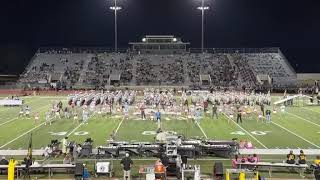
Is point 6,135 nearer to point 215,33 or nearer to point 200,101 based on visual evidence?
point 200,101

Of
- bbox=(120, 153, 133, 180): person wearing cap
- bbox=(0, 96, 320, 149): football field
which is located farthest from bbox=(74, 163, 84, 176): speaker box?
bbox=(0, 96, 320, 149): football field

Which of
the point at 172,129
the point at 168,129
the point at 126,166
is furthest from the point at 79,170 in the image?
the point at 172,129

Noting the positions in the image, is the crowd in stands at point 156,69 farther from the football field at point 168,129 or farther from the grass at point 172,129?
the grass at point 172,129

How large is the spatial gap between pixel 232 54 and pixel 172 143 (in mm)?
56564

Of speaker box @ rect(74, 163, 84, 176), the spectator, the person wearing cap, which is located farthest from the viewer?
the spectator

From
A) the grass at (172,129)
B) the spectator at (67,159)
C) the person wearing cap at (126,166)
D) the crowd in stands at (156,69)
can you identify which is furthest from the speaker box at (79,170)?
the crowd in stands at (156,69)

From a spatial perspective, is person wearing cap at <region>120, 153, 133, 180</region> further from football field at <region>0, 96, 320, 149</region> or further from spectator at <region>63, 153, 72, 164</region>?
football field at <region>0, 96, 320, 149</region>

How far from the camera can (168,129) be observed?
1048 inches

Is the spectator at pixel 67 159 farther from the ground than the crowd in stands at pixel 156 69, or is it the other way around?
the crowd in stands at pixel 156 69

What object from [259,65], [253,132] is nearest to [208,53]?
[259,65]

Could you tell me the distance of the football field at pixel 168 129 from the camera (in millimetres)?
23297

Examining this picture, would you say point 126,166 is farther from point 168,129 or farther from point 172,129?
point 172,129

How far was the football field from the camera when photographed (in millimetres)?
23297

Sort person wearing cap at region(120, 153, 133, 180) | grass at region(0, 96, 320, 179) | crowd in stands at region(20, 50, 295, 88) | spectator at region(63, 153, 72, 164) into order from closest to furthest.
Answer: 1. person wearing cap at region(120, 153, 133, 180)
2. spectator at region(63, 153, 72, 164)
3. grass at region(0, 96, 320, 179)
4. crowd in stands at region(20, 50, 295, 88)
